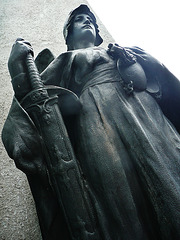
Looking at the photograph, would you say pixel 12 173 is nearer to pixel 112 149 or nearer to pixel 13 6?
pixel 112 149

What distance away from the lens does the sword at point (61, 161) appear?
33.5 inches

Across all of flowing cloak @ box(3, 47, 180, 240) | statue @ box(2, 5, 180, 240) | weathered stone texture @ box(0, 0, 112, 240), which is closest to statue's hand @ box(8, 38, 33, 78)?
statue @ box(2, 5, 180, 240)

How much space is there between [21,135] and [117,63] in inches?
26.7

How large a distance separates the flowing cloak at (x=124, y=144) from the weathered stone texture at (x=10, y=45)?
595 millimetres

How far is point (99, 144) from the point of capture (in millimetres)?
1017

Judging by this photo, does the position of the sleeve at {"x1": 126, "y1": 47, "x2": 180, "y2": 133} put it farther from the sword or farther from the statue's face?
the sword

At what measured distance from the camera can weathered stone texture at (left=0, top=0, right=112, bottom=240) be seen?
1.33 meters

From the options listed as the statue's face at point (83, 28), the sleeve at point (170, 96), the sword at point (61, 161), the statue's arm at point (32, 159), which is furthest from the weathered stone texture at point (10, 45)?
the sleeve at point (170, 96)

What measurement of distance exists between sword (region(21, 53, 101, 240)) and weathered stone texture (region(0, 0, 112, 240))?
595 millimetres

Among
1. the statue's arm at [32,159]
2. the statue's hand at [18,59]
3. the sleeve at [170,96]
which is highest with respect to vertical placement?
the statue's hand at [18,59]

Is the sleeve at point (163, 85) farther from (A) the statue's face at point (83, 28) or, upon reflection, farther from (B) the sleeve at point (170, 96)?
(A) the statue's face at point (83, 28)

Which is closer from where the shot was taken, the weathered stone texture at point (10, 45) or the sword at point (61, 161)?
the sword at point (61, 161)

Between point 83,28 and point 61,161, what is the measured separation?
3.63ft

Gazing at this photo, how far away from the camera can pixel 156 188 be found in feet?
2.86
